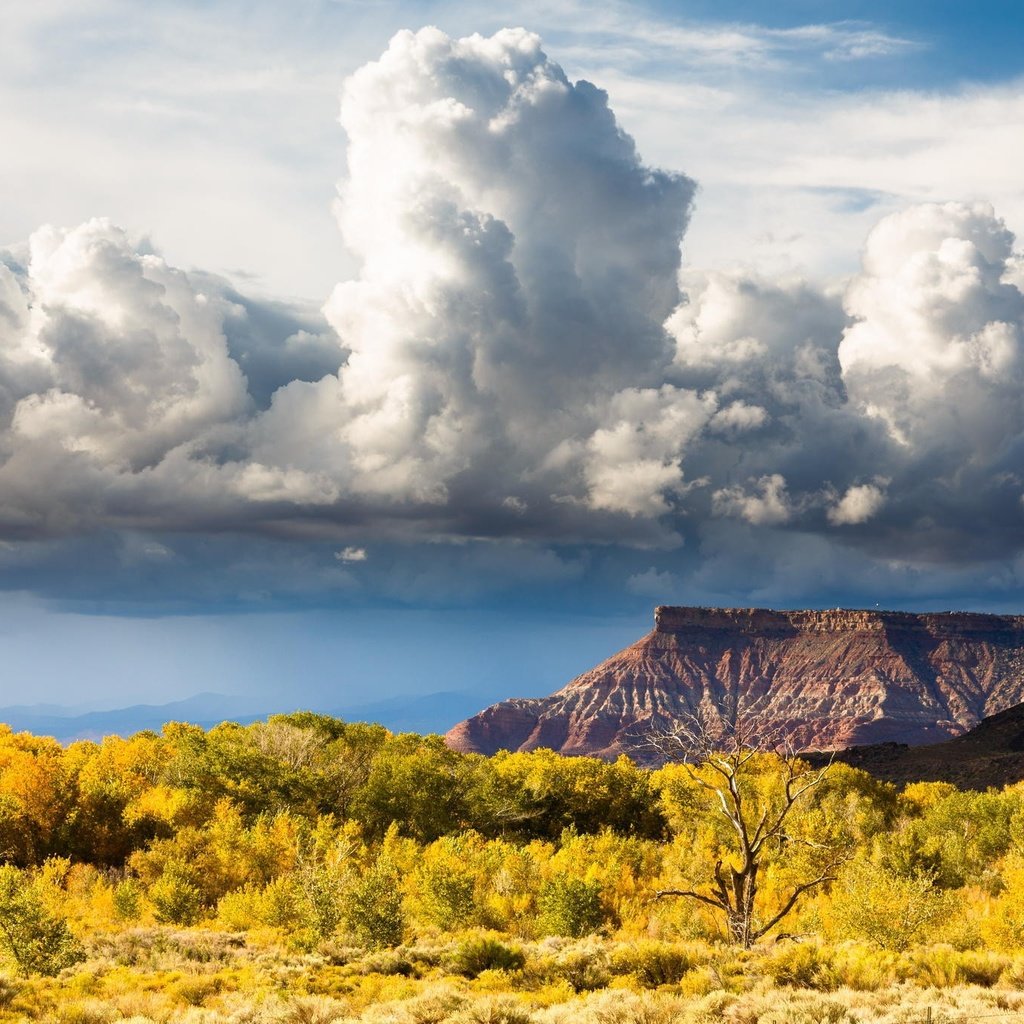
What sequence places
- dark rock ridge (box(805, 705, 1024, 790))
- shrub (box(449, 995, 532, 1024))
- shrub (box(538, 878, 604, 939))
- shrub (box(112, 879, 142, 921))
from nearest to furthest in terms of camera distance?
shrub (box(449, 995, 532, 1024)) → shrub (box(538, 878, 604, 939)) → shrub (box(112, 879, 142, 921)) → dark rock ridge (box(805, 705, 1024, 790))

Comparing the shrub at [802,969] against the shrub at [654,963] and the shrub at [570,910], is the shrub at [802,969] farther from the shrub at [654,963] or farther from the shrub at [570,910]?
the shrub at [570,910]

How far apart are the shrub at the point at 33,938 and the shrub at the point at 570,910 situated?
69.1 feet

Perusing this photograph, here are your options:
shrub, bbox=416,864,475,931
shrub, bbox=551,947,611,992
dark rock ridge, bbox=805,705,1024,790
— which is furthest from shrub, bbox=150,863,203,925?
dark rock ridge, bbox=805,705,1024,790

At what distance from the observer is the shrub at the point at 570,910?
48.1m

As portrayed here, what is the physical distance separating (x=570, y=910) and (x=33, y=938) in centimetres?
2363

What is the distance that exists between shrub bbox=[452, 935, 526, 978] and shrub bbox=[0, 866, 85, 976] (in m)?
15.1

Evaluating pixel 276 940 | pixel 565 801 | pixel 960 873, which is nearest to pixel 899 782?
pixel 565 801

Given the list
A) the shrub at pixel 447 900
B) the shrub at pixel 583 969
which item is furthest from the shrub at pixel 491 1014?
the shrub at pixel 447 900

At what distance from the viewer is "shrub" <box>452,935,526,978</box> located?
115 ft

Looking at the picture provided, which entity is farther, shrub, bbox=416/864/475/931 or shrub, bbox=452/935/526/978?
shrub, bbox=416/864/475/931

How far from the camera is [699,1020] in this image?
24.9 meters

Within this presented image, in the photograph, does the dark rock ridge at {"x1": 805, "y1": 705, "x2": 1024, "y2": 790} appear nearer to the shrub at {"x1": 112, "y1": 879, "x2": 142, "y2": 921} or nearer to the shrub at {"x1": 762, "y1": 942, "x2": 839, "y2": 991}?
the shrub at {"x1": 112, "y1": 879, "x2": 142, "y2": 921}

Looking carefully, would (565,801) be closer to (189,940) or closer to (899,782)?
(189,940)

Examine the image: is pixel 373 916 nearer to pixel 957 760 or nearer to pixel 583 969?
pixel 583 969
